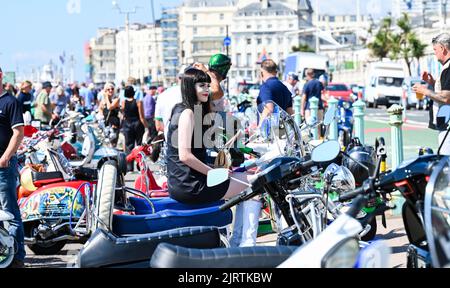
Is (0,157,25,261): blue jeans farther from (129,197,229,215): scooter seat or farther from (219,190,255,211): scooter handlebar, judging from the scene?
(219,190,255,211): scooter handlebar

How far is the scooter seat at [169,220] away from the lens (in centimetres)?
593

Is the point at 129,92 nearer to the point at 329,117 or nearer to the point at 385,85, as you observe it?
the point at 329,117

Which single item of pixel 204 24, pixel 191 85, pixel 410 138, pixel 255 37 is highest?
pixel 204 24

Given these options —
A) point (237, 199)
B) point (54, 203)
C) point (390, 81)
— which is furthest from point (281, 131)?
point (390, 81)

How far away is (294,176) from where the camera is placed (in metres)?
5.43

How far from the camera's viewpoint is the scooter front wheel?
29.9 ft

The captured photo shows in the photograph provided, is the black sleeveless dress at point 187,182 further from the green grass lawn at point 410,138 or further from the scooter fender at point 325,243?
the green grass lawn at point 410,138

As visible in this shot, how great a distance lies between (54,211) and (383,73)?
173 feet

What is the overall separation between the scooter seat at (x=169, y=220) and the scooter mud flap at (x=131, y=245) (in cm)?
103

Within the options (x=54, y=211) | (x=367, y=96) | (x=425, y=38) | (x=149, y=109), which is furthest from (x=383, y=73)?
(x=54, y=211)

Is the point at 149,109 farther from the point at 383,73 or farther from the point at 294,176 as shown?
the point at 383,73

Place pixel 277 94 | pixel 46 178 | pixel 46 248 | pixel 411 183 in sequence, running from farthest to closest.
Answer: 1. pixel 277 94
2. pixel 46 178
3. pixel 46 248
4. pixel 411 183

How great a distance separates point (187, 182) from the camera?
6.56 metres

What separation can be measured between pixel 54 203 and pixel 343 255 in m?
5.66
